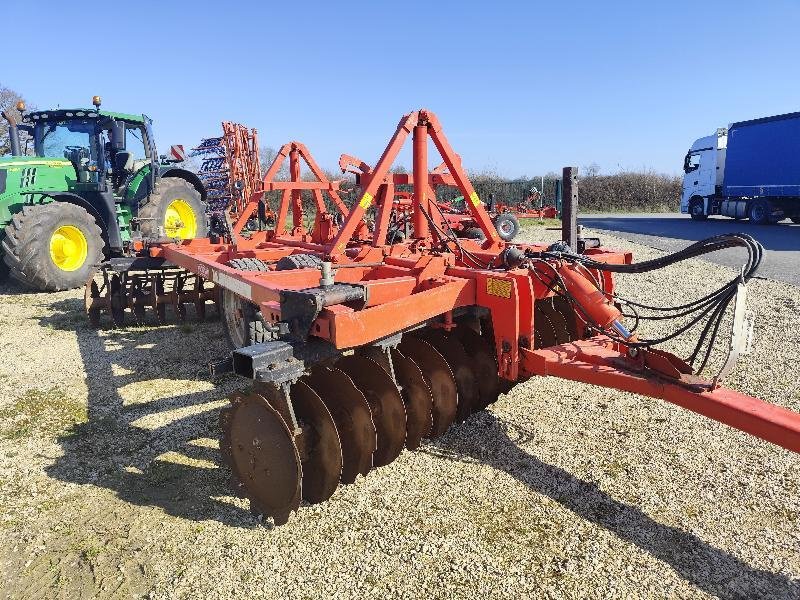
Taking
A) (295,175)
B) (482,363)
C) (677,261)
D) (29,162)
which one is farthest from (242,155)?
(677,261)

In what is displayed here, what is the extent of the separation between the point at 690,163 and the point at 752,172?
388cm

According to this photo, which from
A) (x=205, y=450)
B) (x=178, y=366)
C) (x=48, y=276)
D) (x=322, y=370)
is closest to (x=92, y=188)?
(x=48, y=276)

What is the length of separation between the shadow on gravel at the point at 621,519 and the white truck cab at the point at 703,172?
2149 cm

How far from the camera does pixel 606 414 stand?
3580mm

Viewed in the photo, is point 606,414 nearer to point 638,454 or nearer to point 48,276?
point 638,454

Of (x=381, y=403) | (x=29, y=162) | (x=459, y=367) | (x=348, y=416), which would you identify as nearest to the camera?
(x=348, y=416)

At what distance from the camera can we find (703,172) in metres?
21.8

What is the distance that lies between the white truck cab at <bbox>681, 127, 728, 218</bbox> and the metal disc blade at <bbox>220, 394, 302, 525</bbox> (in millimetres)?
22595

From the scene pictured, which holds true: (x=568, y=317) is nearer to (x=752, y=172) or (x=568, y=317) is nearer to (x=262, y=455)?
(x=262, y=455)

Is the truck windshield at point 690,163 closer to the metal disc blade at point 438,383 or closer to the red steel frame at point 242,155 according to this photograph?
the red steel frame at point 242,155

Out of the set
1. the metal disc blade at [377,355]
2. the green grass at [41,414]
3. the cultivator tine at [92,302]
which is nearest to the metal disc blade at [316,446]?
the metal disc blade at [377,355]

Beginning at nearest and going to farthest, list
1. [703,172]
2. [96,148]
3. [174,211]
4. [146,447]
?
[146,447], [96,148], [174,211], [703,172]

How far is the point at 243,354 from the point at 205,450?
1.20 metres

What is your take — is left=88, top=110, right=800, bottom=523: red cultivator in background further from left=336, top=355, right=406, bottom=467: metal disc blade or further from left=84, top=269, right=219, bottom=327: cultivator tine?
left=84, top=269, right=219, bottom=327: cultivator tine
